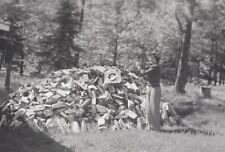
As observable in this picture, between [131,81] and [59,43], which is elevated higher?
[59,43]

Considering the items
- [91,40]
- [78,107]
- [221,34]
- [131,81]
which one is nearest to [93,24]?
[91,40]

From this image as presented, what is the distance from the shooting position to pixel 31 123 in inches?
322

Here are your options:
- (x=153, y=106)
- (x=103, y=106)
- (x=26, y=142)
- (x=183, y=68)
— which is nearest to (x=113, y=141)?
(x=153, y=106)

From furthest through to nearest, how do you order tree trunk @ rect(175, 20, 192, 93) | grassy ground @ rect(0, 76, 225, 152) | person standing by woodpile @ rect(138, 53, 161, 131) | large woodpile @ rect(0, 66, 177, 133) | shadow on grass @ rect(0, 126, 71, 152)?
tree trunk @ rect(175, 20, 192, 93) < large woodpile @ rect(0, 66, 177, 133) < person standing by woodpile @ rect(138, 53, 161, 131) < grassy ground @ rect(0, 76, 225, 152) < shadow on grass @ rect(0, 126, 71, 152)

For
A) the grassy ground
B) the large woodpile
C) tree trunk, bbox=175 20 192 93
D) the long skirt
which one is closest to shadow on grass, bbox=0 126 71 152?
the grassy ground

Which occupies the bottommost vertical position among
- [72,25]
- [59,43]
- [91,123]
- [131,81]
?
[91,123]

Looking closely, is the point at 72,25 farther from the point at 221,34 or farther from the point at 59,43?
the point at 221,34

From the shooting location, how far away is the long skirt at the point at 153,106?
312 inches

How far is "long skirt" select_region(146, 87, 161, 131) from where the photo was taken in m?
7.92

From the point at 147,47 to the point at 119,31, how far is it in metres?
2.98

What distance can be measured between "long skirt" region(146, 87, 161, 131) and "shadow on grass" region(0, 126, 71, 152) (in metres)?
2.69

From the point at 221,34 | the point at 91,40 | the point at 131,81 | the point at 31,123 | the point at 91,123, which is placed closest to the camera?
the point at 31,123

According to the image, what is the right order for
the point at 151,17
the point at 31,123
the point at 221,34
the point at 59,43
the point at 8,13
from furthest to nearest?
the point at 221,34 < the point at 151,17 < the point at 59,43 < the point at 8,13 < the point at 31,123

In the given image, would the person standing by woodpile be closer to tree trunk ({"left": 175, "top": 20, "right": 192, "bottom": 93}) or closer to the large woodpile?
the large woodpile
